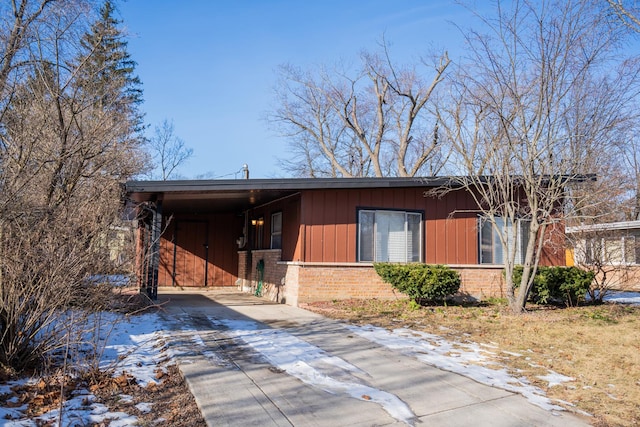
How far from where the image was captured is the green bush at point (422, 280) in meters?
9.53

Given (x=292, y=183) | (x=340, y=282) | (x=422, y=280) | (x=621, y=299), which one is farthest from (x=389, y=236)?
(x=621, y=299)

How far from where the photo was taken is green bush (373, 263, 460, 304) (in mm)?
9531

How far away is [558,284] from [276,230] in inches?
274

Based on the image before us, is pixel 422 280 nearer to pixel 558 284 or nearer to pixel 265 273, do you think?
pixel 558 284

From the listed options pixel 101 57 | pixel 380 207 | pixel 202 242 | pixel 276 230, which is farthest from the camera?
pixel 202 242

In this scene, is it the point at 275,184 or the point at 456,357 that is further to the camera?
the point at 275,184

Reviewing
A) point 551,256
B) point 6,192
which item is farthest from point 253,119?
point 6,192

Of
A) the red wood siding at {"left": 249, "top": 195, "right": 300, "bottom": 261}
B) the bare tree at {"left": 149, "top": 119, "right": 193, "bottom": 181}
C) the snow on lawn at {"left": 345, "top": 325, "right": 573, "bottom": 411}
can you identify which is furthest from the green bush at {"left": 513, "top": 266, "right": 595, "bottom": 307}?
the bare tree at {"left": 149, "top": 119, "right": 193, "bottom": 181}

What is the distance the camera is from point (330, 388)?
14.9ft

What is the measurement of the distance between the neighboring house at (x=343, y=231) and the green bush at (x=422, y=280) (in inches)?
41.2

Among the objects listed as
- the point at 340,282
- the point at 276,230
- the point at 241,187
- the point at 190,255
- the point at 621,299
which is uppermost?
the point at 241,187

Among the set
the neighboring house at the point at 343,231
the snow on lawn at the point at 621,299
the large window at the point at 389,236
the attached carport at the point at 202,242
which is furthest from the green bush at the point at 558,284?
the attached carport at the point at 202,242

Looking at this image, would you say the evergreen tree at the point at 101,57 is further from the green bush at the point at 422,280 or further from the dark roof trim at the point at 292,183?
the green bush at the point at 422,280

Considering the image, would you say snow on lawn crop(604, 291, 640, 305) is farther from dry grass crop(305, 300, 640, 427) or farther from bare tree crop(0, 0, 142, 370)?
bare tree crop(0, 0, 142, 370)
